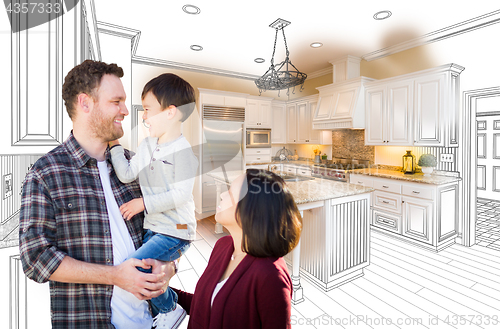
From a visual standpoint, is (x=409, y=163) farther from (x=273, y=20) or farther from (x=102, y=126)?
(x=102, y=126)

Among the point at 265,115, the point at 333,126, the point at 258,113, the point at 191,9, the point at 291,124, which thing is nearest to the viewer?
the point at 191,9

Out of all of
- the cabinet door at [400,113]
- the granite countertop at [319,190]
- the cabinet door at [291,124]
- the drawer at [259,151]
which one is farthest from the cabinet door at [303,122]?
the granite countertop at [319,190]

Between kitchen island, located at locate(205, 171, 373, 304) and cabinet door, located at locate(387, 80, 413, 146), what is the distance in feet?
5.69

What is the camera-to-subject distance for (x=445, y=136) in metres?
3.27

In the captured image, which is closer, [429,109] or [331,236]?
[331,236]

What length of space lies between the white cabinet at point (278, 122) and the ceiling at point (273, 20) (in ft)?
→ 5.10

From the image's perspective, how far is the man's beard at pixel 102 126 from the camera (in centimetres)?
83

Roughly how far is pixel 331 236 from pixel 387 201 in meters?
1.83

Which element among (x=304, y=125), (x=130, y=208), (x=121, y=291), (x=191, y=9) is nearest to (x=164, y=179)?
(x=130, y=208)

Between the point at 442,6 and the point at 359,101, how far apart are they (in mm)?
1587

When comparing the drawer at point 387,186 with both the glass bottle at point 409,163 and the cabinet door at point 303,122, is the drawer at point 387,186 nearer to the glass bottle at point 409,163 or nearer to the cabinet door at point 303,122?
the glass bottle at point 409,163

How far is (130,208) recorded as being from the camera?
2.94 ft

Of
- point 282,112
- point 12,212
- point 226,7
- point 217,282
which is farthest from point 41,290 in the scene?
point 282,112

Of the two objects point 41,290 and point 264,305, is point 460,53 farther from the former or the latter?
point 41,290
